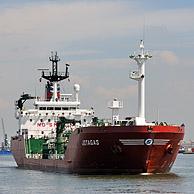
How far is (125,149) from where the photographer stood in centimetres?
6041

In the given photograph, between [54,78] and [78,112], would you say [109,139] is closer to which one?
[78,112]

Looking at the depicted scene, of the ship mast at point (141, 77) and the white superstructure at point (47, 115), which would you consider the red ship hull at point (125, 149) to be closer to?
the ship mast at point (141, 77)

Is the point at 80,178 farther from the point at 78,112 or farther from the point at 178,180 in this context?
the point at 78,112

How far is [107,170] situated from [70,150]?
5630mm

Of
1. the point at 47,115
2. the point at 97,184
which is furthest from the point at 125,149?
the point at 47,115

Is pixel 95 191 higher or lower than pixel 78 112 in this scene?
lower

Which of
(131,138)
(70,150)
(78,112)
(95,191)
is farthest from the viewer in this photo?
(78,112)

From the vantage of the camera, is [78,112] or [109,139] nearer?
[109,139]

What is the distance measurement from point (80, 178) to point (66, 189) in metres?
7.94

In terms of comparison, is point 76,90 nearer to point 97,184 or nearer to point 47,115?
point 47,115

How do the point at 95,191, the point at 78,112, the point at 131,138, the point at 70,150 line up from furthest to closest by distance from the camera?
the point at 78,112 < the point at 70,150 < the point at 131,138 < the point at 95,191

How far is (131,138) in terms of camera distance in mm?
59938

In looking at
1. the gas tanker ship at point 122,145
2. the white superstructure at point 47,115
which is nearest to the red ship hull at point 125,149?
the gas tanker ship at point 122,145

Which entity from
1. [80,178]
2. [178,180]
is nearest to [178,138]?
[178,180]
